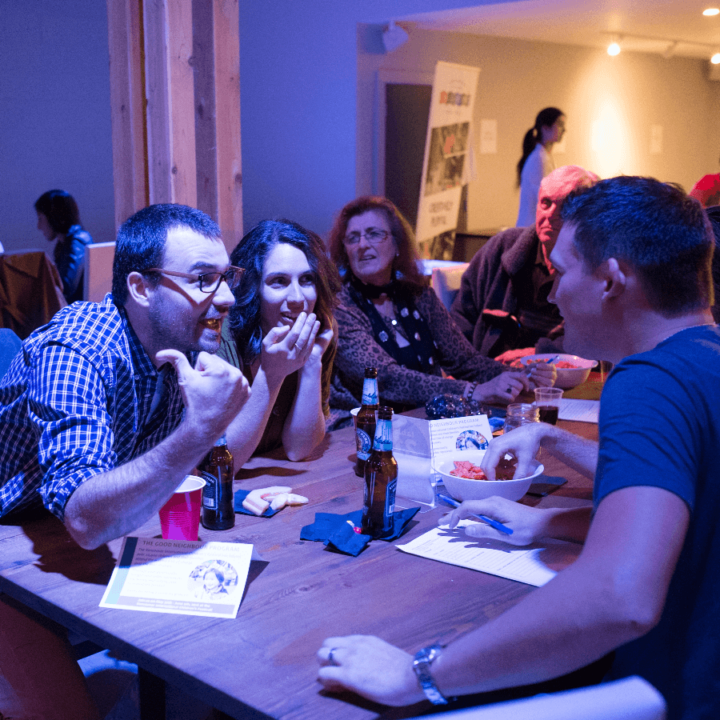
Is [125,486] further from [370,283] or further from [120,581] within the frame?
[370,283]

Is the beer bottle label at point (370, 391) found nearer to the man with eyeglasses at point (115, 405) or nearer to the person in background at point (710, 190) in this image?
the man with eyeglasses at point (115, 405)

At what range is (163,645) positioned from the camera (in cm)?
106

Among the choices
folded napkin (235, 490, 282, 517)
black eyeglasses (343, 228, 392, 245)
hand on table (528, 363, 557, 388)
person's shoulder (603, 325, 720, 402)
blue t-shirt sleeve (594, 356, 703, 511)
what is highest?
black eyeglasses (343, 228, 392, 245)

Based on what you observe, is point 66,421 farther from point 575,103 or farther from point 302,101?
point 575,103

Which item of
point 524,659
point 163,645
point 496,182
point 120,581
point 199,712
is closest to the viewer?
point 524,659

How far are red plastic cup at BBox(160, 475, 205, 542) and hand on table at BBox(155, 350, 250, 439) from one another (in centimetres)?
12

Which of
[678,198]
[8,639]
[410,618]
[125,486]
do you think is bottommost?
[8,639]

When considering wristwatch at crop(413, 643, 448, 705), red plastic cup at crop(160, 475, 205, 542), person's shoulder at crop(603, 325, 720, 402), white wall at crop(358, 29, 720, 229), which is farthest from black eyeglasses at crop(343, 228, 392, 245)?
white wall at crop(358, 29, 720, 229)

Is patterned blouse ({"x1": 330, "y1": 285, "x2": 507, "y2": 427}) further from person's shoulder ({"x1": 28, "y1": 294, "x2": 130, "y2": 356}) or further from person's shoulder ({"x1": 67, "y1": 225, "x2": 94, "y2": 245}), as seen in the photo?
person's shoulder ({"x1": 67, "y1": 225, "x2": 94, "y2": 245})

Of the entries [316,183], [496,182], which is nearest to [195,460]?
[316,183]

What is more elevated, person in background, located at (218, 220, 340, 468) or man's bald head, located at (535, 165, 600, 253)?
man's bald head, located at (535, 165, 600, 253)

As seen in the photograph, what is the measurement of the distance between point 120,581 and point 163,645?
193mm

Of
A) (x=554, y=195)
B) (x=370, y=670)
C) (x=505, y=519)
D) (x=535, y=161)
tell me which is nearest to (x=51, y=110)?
(x=535, y=161)

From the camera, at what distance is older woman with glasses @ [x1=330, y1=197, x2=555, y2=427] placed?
2518 mm
